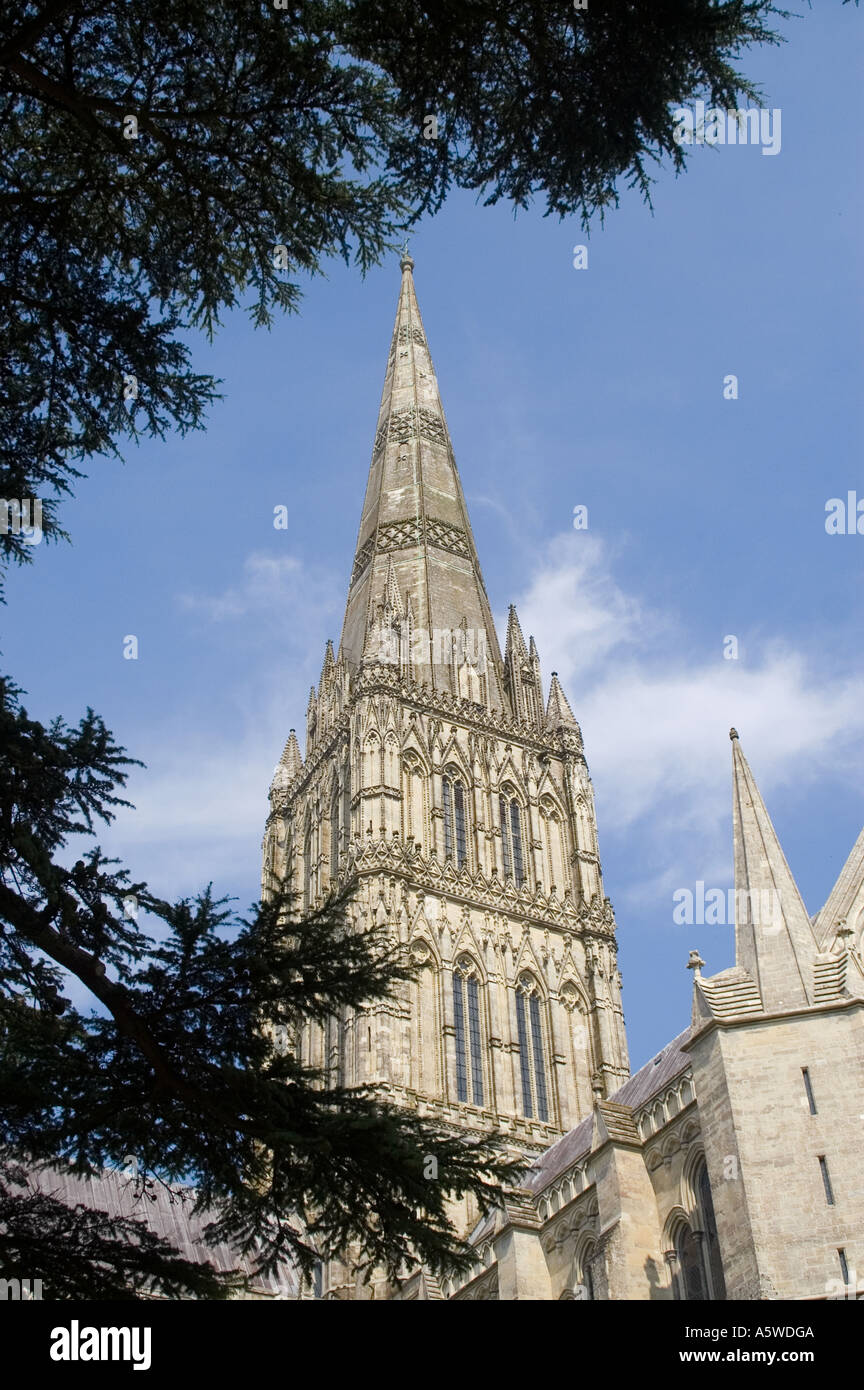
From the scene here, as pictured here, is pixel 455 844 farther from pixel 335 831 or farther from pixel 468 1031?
pixel 468 1031

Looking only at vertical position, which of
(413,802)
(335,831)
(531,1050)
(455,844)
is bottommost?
(531,1050)

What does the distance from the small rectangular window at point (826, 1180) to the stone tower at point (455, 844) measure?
1577 centimetres

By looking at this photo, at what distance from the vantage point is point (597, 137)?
943 cm

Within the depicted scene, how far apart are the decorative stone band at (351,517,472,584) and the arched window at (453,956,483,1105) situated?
16714 millimetres

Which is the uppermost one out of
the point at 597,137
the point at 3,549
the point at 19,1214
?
the point at 597,137

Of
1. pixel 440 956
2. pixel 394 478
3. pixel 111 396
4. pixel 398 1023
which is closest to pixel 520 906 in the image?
pixel 440 956

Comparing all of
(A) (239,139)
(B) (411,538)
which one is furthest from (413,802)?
(A) (239,139)

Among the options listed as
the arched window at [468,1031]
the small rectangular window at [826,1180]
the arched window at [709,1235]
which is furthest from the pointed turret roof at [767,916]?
the arched window at [468,1031]

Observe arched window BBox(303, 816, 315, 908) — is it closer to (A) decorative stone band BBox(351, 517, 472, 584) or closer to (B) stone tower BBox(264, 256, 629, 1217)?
(B) stone tower BBox(264, 256, 629, 1217)

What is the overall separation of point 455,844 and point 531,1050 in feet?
19.2

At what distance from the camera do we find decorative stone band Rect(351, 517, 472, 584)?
48.2m

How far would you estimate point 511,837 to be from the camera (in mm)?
40312
